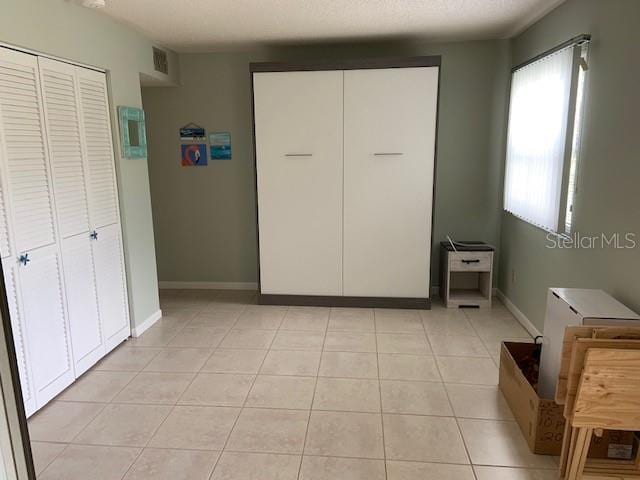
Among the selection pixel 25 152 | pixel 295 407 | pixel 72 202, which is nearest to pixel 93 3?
pixel 25 152

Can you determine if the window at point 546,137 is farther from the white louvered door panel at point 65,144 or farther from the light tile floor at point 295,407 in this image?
the white louvered door panel at point 65,144

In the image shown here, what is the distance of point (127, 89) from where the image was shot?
3393mm

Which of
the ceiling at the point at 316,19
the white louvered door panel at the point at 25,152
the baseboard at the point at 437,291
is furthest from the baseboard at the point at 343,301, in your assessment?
the ceiling at the point at 316,19

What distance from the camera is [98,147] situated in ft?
10.1

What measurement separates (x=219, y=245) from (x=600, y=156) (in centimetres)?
356

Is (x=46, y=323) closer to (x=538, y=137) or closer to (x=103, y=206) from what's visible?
(x=103, y=206)

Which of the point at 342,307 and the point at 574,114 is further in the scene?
the point at 342,307

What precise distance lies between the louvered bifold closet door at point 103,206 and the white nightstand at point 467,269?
2.81 m

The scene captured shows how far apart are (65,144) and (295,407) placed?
6.98 feet

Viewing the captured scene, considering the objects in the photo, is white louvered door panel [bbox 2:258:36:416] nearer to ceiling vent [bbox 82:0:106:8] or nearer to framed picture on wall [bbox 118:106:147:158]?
framed picture on wall [bbox 118:106:147:158]

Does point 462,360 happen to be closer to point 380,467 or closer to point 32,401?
point 380,467

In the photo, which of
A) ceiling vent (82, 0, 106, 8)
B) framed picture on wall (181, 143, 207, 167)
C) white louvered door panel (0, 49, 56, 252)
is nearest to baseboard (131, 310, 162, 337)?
white louvered door panel (0, 49, 56, 252)

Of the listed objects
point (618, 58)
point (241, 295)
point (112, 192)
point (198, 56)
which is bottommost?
point (241, 295)

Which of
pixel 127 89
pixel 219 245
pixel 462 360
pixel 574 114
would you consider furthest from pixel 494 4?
pixel 219 245
